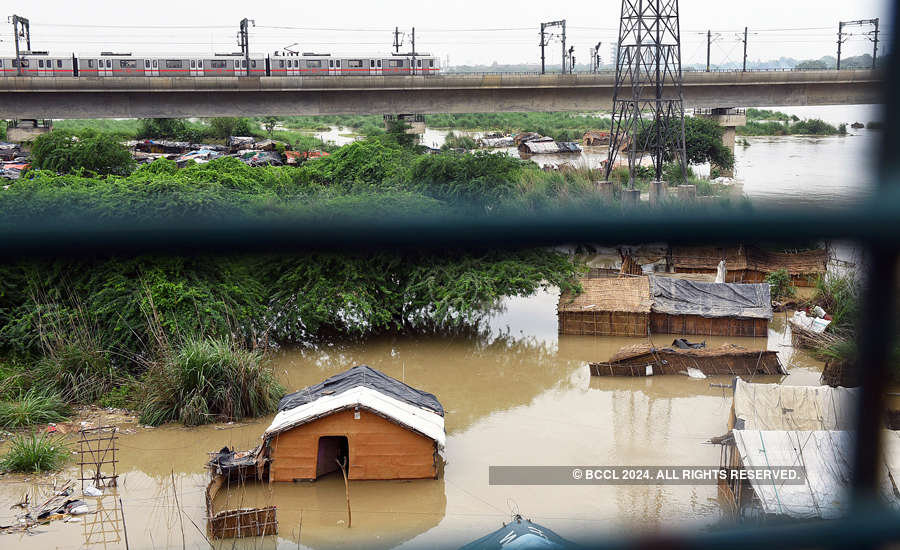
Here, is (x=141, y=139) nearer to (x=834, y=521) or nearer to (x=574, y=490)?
(x=574, y=490)

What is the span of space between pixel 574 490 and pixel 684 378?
13.0ft

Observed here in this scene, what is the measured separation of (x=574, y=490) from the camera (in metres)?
8.48

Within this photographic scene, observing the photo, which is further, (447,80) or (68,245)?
(447,80)

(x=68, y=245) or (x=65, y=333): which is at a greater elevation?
(x=68, y=245)

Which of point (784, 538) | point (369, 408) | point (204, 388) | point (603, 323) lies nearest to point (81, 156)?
point (204, 388)

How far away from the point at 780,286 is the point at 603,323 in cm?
388

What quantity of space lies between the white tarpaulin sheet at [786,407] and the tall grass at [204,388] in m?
5.32

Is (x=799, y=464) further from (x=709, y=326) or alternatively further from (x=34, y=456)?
(x=34, y=456)

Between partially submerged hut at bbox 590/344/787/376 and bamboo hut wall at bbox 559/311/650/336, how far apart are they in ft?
5.33

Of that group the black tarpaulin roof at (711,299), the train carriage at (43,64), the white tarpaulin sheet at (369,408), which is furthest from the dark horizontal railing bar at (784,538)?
the train carriage at (43,64)

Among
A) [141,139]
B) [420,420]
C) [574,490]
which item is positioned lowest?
[574,490]

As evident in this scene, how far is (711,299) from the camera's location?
1386 centimetres

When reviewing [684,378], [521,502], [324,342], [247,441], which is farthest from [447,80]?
[521,502]

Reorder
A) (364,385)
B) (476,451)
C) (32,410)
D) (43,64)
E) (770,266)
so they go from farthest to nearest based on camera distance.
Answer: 1. (43,64)
2. (770,266)
3. (32,410)
4. (476,451)
5. (364,385)
